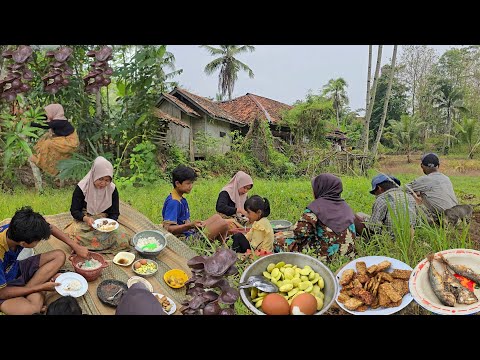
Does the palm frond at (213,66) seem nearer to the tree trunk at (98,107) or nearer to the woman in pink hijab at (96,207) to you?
the tree trunk at (98,107)

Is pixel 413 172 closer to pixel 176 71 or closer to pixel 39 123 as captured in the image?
pixel 176 71

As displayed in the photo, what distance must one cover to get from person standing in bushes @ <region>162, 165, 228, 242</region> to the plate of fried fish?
1.39 meters

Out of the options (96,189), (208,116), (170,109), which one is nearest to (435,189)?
(208,116)

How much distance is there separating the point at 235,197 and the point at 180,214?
0.45m

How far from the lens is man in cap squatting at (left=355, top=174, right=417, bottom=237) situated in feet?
9.70

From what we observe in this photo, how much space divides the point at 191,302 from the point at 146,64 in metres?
1.90

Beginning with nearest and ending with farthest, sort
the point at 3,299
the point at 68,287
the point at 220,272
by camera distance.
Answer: the point at 220,272 → the point at 3,299 → the point at 68,287

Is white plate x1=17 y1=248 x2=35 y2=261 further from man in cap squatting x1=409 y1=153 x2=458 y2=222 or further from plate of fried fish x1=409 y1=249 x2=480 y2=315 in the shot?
man in cap squatting x1=409 y1=153 x2=458 y2=222

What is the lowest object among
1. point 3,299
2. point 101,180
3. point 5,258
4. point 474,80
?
point 3,299

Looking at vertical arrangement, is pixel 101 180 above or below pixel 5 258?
above

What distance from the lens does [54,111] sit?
10.6ft

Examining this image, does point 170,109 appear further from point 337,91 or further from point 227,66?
point 337,91

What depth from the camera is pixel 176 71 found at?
10.9 feet
